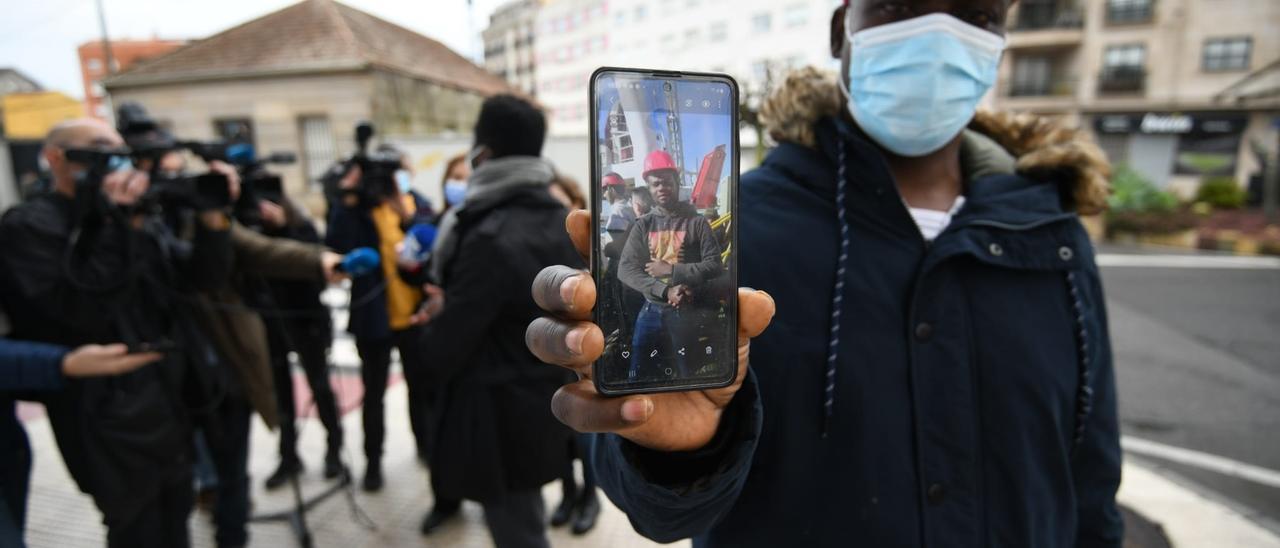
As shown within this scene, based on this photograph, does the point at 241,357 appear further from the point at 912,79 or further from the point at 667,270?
the point at 912,79

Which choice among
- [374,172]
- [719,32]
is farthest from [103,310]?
[719,32]

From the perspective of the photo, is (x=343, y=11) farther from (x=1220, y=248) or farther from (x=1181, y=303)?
(x=1220, y=248)

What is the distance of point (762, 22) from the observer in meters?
3.67

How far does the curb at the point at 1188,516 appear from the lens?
112 inches

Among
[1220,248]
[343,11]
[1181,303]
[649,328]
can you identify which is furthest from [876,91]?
[1220,248]

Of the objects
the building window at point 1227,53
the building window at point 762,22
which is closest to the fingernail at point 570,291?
the building window at point 762,22

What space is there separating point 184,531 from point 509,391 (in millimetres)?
1460

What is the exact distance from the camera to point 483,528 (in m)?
3.09

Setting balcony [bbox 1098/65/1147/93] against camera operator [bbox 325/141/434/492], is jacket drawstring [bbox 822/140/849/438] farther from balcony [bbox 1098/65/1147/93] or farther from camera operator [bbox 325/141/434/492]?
balcony [bbox 1098/65/1147/93]

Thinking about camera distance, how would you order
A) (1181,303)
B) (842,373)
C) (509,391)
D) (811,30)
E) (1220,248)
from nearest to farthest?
1. (842,373)
2. (509,391)
3. (811,30)
4. (1181,303)
5. (1220,248)

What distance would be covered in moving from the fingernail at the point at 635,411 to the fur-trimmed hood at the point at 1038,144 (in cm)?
76

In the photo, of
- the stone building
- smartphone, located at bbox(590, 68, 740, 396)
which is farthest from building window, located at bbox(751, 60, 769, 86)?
smartphone, located at bbox(590, 68, 740, 396)

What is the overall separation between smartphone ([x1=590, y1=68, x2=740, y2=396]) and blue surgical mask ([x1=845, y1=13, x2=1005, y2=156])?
652 mm

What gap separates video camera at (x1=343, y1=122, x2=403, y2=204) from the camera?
3.32 m
